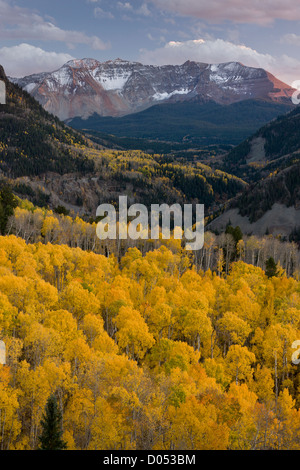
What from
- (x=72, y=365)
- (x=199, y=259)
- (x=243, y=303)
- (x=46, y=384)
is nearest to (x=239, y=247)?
(x=199, y=259)

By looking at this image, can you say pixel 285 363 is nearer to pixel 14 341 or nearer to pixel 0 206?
pixel 14 341

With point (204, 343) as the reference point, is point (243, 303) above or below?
above

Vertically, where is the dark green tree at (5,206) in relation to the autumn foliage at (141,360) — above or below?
above

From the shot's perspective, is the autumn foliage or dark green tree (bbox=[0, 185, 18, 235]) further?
dark green tree (bbox=[0, 185, 18, 235])

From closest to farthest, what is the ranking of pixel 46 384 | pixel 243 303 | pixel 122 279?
pixel 46 384
pixel 243 303
pixel 122 279

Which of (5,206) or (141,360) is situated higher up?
(5,206)

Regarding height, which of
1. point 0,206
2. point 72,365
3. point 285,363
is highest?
point 0,206

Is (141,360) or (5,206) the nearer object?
(141,360)

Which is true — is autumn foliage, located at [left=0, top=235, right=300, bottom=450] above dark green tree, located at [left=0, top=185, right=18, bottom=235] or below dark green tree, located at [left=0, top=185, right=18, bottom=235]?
below

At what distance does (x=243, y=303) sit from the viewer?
84312 mm

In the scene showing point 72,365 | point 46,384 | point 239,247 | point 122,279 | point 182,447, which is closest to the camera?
point 182,447

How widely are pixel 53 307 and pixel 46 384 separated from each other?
27304 mm

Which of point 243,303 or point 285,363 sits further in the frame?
point 243,303

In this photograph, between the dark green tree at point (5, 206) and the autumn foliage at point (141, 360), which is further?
the dark green tree at point (5, 206)
